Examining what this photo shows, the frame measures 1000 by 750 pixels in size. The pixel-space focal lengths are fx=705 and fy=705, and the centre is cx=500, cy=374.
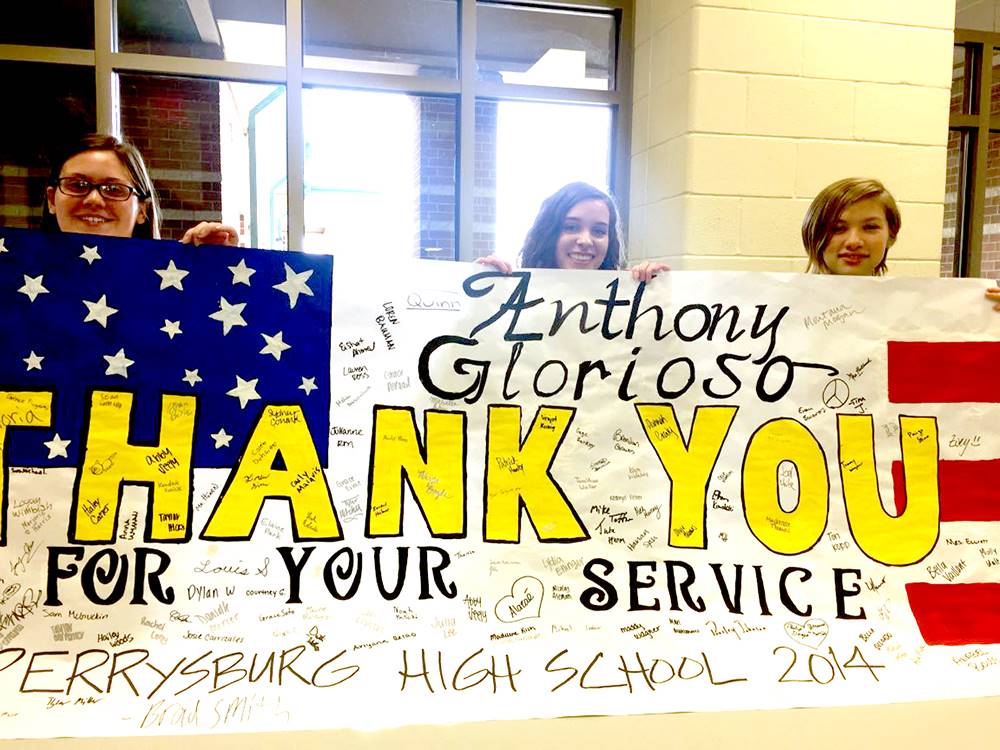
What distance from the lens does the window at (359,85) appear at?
269 centimetres

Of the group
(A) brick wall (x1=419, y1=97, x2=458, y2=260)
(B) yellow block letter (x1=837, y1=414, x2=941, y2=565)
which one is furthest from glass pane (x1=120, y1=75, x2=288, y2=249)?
(B) yellow block letter (x1=837, y1=414, x2=941, y2=565)

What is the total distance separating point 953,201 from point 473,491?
327 centimetres

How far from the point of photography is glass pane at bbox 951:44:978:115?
335cm

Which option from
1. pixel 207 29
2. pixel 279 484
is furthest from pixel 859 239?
pixel 207 29

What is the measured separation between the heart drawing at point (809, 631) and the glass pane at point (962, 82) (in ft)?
10.3

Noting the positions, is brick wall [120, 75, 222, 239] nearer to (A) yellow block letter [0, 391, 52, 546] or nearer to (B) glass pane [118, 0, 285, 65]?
(B) glass pane [118, 0, 285, 65]

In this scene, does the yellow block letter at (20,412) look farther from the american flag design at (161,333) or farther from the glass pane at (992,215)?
the glass pane at (992,215)

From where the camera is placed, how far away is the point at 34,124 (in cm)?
313

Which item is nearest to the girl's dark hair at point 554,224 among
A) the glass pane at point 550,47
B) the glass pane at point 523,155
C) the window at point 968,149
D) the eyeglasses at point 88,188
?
the eyeglasses at point 88,188

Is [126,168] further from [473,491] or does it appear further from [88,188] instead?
[473,491]

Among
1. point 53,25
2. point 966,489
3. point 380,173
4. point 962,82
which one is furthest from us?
point 380,173

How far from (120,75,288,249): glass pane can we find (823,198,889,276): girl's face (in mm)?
2089

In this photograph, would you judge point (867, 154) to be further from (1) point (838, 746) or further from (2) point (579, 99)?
(1) point (838, 746)

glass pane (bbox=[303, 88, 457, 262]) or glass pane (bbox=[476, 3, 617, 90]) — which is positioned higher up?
glass pane (bbox=[476, 3, 617, 90])
